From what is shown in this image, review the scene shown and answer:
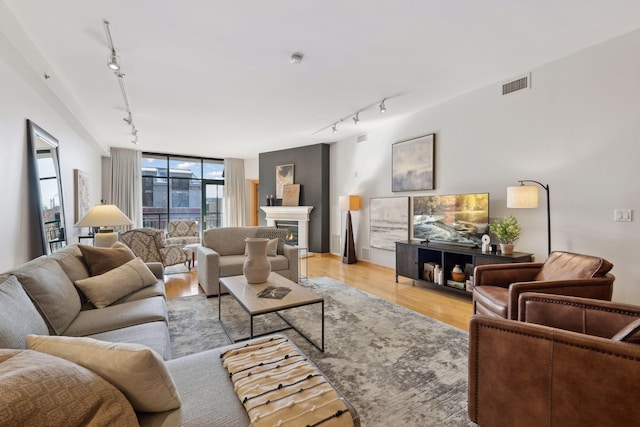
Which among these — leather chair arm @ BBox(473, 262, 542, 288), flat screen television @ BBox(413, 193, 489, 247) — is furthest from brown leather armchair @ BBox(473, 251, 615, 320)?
flat screen television @ BBox(413, 193, 489, 247)

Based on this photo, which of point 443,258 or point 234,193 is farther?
point 234,193

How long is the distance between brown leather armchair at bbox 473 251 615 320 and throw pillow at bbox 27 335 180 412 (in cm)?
220

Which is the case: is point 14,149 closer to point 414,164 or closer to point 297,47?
point 297,47

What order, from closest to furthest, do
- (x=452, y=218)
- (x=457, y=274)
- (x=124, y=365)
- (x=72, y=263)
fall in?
(x=124, y=365), (x=72, y=263), (x=457, y=274), (x=452, y=218)

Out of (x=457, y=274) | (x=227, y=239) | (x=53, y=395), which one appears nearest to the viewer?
(x=53, y=395)

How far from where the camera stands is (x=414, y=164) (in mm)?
4824

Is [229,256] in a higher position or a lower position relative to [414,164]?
lower

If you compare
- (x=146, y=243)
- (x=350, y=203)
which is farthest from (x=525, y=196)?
(x=146, y=243)

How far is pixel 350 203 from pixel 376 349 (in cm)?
371

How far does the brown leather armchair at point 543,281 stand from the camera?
2.09m

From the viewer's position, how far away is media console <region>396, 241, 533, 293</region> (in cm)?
336

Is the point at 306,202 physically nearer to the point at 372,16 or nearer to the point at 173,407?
the point at 372,16

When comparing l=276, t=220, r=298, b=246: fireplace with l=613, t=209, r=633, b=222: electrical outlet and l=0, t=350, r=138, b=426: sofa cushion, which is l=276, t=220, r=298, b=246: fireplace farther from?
l=0, t=350, r=138, b=426: sofa cushion

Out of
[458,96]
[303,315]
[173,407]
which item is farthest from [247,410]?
[458,96]
